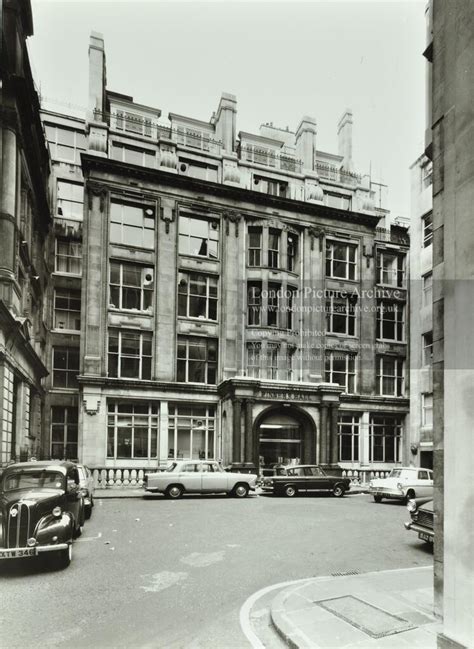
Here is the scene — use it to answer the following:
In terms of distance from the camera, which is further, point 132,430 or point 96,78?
point 132,430

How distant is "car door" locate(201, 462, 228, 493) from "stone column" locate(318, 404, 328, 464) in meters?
9.06

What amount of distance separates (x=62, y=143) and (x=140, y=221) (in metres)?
8.33

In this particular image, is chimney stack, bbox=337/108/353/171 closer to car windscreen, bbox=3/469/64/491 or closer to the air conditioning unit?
the air conditioning unit

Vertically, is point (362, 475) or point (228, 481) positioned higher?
point (228, 481)

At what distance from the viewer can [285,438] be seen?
28641 mm

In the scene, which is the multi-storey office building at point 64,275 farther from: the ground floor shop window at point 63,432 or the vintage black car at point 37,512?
the vintage black car at point 37,512

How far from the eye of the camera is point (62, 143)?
31.8 meters

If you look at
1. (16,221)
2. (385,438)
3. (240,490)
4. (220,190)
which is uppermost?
(220,190)

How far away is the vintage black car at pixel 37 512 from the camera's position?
8469 mm

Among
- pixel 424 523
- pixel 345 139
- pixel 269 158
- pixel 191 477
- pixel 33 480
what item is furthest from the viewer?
pixel 345 139

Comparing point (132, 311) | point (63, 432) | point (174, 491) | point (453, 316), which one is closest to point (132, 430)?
point (63, 432)

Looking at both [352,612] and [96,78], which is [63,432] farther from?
[352,612]

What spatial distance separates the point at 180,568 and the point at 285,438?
20.2 metres

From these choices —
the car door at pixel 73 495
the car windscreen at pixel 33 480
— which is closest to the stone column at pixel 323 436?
the car door at pixel 73 495
